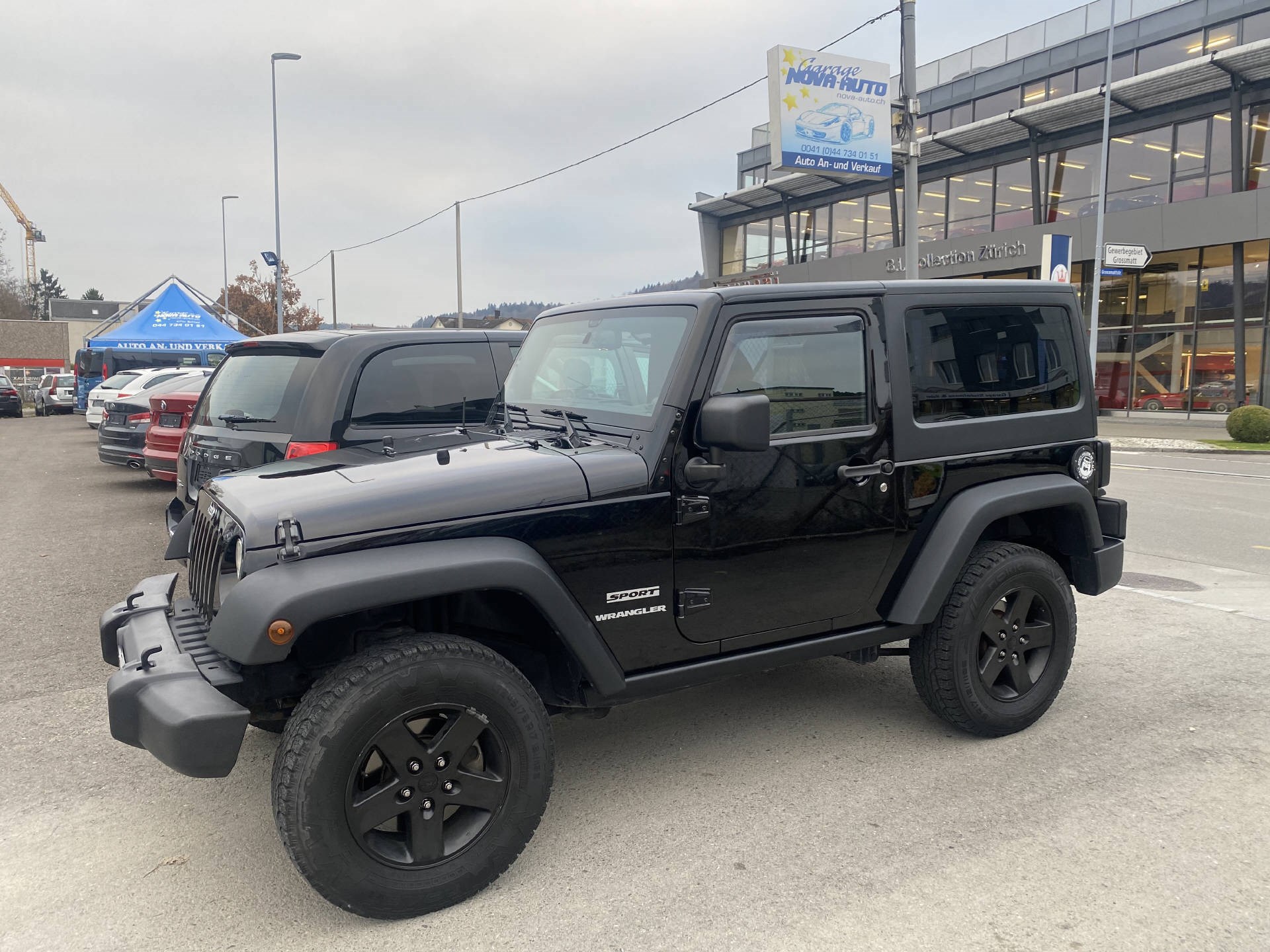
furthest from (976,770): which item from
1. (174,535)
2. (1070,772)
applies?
(174,535)

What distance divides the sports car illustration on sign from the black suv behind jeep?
1600 cm

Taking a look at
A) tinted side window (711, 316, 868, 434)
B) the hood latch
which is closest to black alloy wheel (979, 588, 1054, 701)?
tinted side window (711, 316, 868, 434)

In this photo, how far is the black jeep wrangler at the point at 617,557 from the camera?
268 centimetres

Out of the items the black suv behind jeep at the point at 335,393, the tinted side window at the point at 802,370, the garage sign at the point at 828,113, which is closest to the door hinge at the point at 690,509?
the tinted side window at the point at 802,370

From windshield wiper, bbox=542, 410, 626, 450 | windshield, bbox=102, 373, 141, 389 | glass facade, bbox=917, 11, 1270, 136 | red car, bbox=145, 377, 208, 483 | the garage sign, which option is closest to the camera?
windshield wiper, bbox=542, 410, 626, 450

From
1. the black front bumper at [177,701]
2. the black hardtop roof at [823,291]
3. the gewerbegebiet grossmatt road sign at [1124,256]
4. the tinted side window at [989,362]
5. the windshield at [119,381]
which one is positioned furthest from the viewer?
the windshield at [119,381]

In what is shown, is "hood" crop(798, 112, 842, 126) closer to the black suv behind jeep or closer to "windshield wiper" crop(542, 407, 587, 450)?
the black suv behind jeep

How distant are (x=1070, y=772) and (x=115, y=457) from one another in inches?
468

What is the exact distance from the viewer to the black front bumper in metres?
2.54

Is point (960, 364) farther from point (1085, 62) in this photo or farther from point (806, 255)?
point (806, 255)

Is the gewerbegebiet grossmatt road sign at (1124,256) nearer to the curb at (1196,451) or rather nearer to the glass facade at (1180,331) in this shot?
the curb at (1196,451)

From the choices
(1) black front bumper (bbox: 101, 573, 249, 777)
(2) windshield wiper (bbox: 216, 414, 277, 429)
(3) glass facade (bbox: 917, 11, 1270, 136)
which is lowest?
(1) black front bumper (bbox: 101, 573, 249, 777)

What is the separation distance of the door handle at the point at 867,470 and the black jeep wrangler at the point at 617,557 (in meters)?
0.01

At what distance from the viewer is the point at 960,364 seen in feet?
12.8
